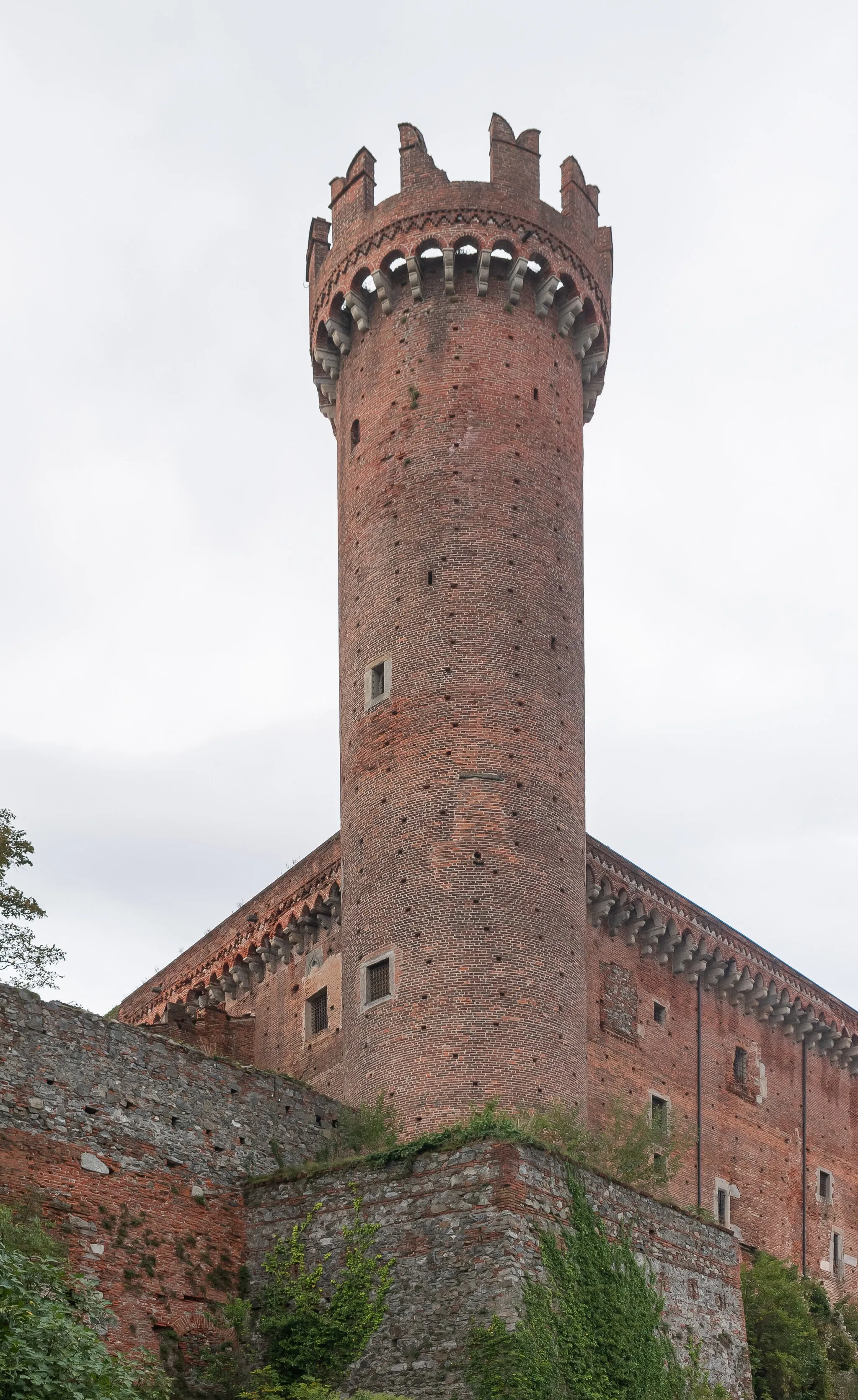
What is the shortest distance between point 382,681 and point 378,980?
179 inches

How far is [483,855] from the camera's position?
88.8 ft

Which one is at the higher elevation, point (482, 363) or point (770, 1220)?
point (482, 363)

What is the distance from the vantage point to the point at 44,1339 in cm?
1612

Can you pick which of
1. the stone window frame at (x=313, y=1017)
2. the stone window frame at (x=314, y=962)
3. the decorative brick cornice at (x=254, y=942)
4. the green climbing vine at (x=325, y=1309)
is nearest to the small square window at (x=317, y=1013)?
the stone window frame at (x=313, y=1017)

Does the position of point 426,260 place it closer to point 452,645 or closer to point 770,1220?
point 452,645

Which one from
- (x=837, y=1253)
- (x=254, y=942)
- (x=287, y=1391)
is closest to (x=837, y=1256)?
(x=837, y=1253)

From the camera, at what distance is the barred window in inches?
1056

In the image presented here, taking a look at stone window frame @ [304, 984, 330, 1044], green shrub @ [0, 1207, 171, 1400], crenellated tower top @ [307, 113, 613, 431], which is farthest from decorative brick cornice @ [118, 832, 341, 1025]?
green shrub @ [0, 1207, 171, 1400]

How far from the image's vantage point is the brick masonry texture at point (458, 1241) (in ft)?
67.1

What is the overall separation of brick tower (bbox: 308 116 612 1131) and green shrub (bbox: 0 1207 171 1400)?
Answer: 23.2 feet

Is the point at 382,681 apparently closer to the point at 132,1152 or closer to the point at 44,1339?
the point at 132,1152

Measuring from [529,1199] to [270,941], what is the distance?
13173 millimetres

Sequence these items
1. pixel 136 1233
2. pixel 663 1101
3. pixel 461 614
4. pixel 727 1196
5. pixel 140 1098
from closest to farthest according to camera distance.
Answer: pixel 136 1233, pixel 140 1098, pixel 461 614, pixel 663 1101, pixel 727 1196

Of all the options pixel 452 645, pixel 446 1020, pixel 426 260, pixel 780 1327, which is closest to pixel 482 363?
pixel 426 260
